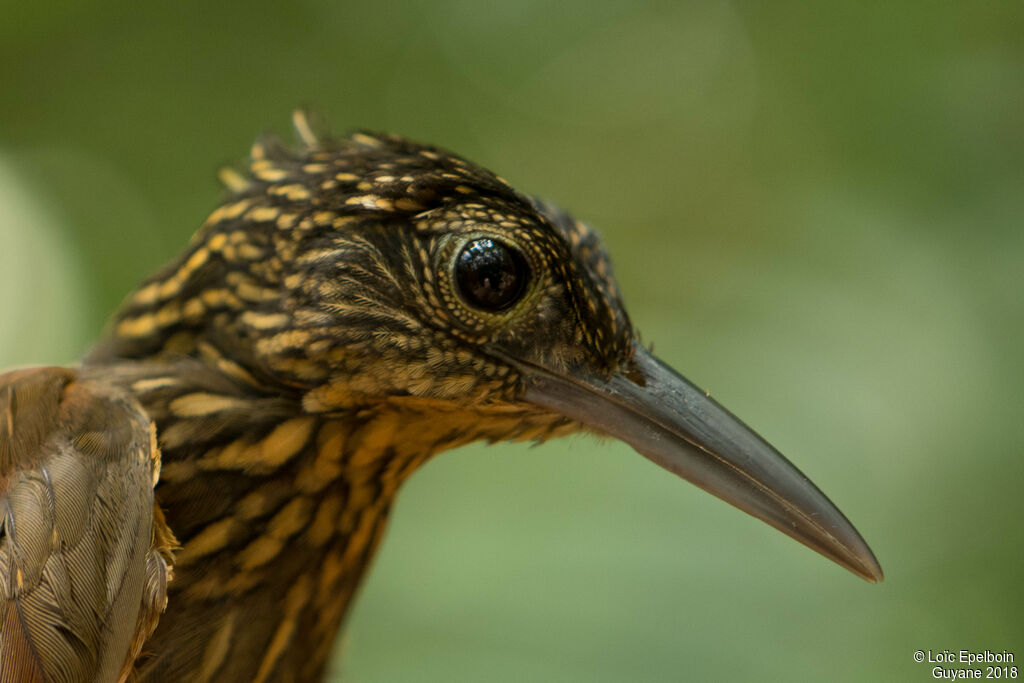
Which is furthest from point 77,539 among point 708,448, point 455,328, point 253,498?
point 708,448

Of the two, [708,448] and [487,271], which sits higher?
[487,271]

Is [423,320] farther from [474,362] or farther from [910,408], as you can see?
[910,408]

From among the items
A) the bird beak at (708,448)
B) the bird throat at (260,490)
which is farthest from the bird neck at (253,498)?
the bird beak at (708,448)

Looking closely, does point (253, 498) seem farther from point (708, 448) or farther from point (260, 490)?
point (708, 448)

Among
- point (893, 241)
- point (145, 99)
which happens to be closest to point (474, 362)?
point (893, 241)

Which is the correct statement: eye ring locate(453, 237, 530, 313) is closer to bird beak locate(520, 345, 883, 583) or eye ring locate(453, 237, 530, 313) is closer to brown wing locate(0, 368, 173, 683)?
bird beak locate(520, 345, 883, 583)

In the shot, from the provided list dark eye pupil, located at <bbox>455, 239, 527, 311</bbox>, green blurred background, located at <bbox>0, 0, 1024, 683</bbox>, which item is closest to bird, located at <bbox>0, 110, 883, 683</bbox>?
dark eye pupil, located at <bbox>455, 239, 527, 311</bbox>
